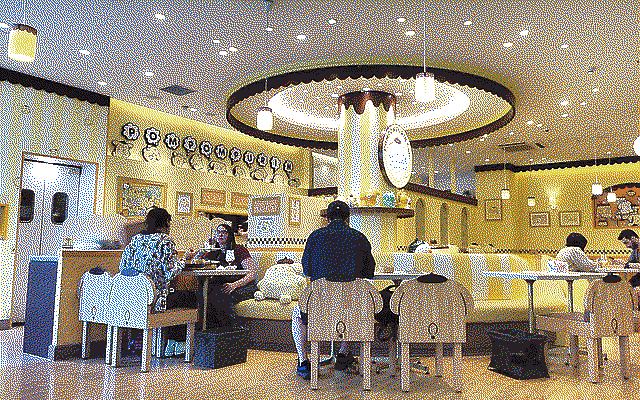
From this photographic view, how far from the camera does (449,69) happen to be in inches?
327

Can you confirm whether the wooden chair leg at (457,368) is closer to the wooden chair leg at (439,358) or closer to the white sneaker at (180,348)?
the wooden chair leg at (439,358)

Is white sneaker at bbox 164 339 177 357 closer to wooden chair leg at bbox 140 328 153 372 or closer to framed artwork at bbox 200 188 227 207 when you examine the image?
wooden chair leg at bbox 140 328 153 372

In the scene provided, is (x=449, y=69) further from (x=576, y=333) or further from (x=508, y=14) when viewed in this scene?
(x=576, y=333)

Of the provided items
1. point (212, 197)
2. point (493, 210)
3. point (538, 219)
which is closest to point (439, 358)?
point (212, 197)

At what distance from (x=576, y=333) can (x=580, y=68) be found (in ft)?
16.2

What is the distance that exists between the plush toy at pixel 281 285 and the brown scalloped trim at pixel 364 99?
3.35 m

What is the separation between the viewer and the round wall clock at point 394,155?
29.5ft

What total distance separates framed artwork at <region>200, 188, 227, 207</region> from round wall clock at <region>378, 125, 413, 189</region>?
4712 mm

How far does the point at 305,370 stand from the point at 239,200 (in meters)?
8.32

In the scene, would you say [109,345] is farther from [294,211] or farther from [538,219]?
[538,219]

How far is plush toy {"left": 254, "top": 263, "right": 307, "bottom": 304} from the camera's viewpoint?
262 inches

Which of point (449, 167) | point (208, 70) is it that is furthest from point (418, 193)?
point (208, 70)

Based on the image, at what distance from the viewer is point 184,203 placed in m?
11.8

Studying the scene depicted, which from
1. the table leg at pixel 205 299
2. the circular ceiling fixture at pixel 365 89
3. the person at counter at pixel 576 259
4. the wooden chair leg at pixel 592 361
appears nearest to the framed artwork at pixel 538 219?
the circular ceiling fixture at pixel 365 89
